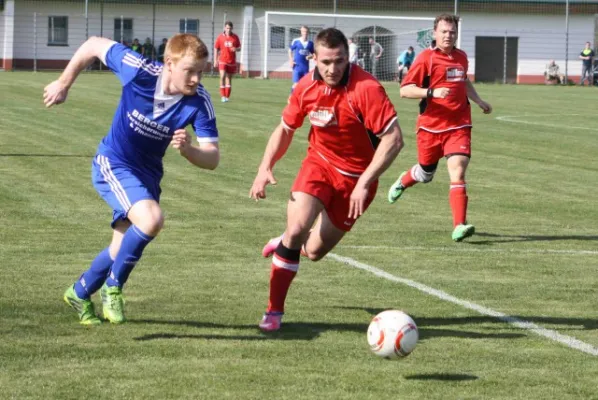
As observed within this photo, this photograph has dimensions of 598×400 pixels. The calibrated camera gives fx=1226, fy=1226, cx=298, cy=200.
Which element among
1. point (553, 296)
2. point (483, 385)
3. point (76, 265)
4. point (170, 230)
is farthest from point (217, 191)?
point (483, 385)

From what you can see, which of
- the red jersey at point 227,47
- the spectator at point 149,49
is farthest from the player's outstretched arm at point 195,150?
the spectator at point 149,49

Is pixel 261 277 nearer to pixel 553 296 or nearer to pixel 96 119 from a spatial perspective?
pixel 553 296

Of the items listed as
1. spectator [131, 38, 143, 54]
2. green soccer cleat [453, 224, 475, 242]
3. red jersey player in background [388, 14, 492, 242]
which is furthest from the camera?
spectator [131, 38, 143, 54]

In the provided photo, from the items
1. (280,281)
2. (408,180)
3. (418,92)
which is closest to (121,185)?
(280,281)

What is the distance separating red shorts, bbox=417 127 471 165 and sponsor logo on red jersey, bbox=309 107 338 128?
4508 mm

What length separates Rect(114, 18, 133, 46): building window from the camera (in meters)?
59.2

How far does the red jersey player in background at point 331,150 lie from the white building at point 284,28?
157 feet

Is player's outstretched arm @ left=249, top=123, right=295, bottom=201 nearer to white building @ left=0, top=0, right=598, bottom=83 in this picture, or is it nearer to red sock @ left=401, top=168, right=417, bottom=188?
red sock @ left=401, top=168, right=417, bottom=188

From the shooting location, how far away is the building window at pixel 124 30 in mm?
59250

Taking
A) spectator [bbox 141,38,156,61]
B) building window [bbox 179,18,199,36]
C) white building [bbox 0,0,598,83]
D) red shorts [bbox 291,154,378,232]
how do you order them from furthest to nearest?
building window [bbox 179,18,199,36]
white building [bbox 0,0,598,83]
spectator [bbox 141,38,156,61]
red shorts [bbox 291,154,378,232]

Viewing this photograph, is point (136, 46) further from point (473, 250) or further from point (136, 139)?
point (136, 139)

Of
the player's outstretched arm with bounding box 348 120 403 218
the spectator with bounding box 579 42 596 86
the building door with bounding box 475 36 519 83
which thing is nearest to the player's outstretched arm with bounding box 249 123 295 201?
the player's outstretched arm with bounding box 348 120 403 218

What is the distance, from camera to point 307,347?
23.1 feet

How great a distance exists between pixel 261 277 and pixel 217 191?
5.68m
